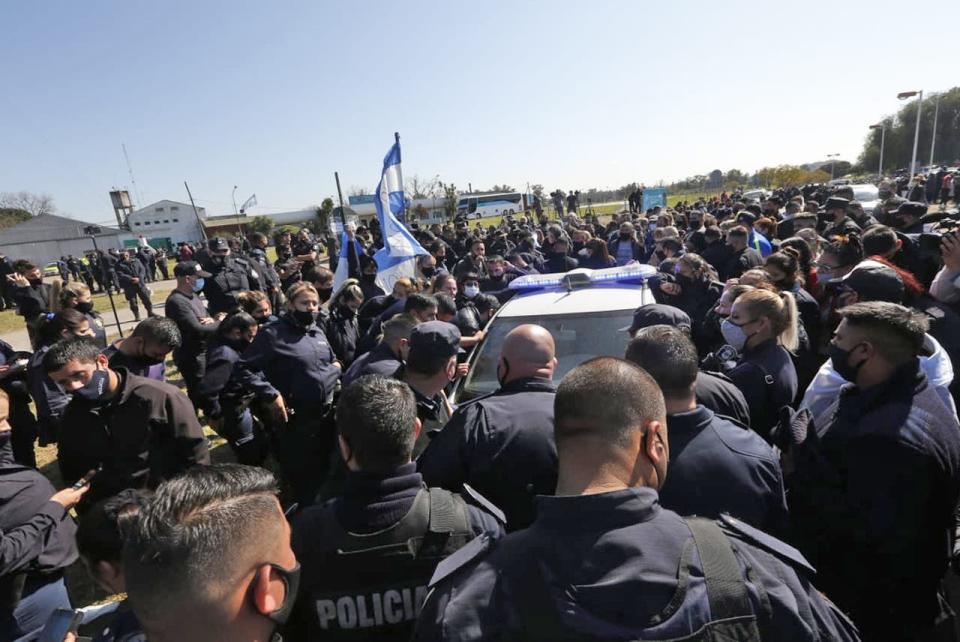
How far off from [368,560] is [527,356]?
3.81ft

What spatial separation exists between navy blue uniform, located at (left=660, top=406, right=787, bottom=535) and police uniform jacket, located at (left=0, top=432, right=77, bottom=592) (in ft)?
8.51

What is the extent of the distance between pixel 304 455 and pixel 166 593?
3.03 metres

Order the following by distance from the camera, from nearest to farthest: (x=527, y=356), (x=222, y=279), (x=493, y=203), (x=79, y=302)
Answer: (x=527, y=356)
(x=79, y=302)
(x=222, y=279)
(x=493, y=203)

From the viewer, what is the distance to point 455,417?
2279mm

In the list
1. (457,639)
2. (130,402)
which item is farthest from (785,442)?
(130,402)

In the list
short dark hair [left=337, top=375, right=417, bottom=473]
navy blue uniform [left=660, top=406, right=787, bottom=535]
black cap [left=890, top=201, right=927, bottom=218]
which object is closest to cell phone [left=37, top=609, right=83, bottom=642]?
short dark hair [left=337, top=375, right=417, bottom=473]

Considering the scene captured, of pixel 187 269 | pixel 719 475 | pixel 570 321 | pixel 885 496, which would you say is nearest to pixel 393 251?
pixel 187 269

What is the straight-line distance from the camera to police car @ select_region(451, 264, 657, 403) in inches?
142

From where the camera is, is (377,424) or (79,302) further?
(79,302)

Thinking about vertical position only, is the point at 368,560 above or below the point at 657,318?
below

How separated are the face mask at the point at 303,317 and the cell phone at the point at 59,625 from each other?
277 cm

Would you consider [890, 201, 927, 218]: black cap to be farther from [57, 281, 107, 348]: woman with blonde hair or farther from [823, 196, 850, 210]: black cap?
[57, 281, 107, 348]: woman with blonde hair

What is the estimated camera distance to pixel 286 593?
1.21 meters

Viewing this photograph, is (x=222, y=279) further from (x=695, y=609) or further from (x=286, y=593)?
(x=695, y=609)
